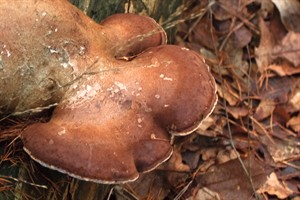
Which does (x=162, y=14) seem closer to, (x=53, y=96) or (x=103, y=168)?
(x=53, y=96)

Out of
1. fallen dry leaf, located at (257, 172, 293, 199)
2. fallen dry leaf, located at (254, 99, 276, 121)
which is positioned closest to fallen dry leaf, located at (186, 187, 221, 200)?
fallen dry leaf, located at (257, 172, 293, 199)

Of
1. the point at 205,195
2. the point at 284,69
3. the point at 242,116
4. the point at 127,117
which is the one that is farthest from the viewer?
the point at 284,69

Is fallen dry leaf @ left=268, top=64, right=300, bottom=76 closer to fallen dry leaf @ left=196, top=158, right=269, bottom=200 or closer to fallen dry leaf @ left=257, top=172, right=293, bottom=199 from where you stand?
fallen dry leaf @ left=257, top=172, right=293, bottom=199

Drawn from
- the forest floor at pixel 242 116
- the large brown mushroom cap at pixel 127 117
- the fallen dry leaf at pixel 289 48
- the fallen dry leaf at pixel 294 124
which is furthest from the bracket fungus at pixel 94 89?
the fallen dry leaf at pixel 289 48

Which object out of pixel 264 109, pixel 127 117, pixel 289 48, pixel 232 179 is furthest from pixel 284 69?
pixel 127 117

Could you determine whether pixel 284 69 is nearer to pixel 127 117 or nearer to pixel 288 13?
pixel 288 13

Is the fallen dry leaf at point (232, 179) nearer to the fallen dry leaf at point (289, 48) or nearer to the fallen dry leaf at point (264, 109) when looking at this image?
the fallen dry leaf at point (264, 109)

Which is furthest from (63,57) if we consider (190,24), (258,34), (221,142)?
(258,34)
